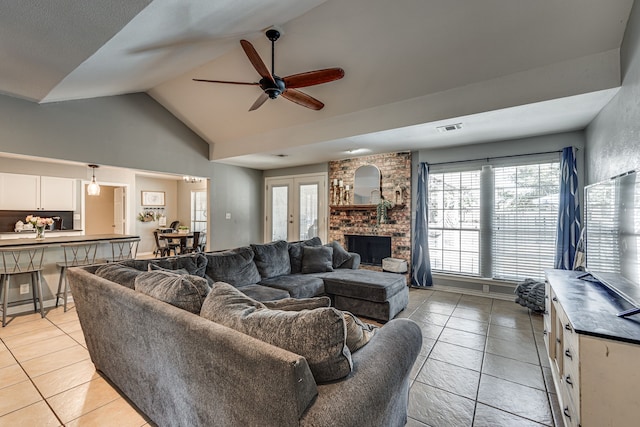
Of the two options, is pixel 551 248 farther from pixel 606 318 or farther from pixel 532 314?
pixel 606 318

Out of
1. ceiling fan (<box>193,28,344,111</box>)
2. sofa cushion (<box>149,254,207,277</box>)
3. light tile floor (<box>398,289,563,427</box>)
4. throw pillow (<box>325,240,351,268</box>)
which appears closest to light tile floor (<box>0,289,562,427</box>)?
light tile floor (<box>398,289,563,427</box>)

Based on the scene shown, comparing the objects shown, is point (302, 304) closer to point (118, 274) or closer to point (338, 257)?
point (118, 274)

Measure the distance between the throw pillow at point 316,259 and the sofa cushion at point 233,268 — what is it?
802mm

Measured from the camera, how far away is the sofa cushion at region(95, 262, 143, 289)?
6.71 ft

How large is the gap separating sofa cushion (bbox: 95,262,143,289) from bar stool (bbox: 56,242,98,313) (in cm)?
224

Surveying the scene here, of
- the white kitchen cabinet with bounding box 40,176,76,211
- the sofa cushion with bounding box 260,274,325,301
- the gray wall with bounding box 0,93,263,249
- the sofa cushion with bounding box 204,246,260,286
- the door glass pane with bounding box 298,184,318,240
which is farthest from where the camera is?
the door glass pane with bounding box 298,184,318,240

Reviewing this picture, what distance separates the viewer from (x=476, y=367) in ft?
8.16

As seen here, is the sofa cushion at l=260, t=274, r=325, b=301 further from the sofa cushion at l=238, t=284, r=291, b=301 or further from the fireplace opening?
the fireplace opening

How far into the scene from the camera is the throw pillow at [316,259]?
4.17 metres

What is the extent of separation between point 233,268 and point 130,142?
324cm

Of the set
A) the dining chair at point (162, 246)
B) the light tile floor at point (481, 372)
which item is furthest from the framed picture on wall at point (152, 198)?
the light tile floor at point (481, 372)

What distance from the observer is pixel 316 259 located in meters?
4.21

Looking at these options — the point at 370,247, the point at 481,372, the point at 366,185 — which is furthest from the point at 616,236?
the point at 370,247

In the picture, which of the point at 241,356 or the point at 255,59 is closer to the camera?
the point at 241,356
